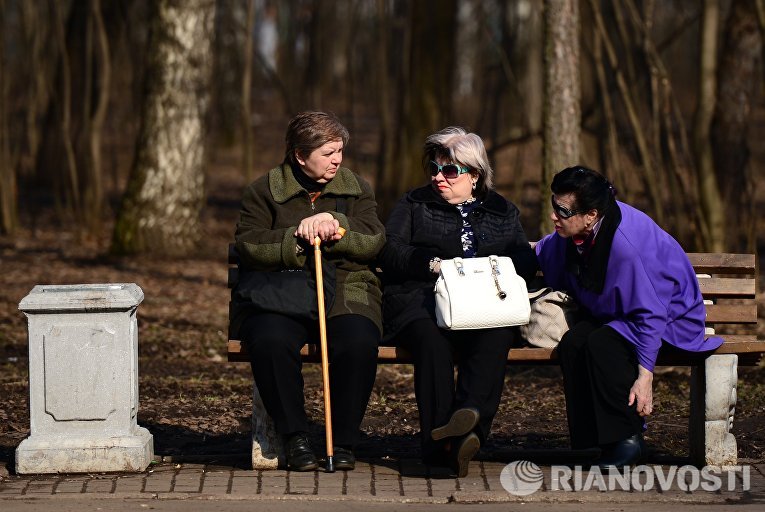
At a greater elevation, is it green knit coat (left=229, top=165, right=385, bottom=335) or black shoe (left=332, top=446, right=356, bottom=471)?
green knit coat (left=229, top=165, right=385, bottom=335)

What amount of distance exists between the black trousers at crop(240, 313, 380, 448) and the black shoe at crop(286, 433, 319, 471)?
0.06 meters

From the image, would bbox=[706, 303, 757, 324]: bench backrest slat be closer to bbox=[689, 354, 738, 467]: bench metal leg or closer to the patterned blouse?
bbox=[689, 354, 738, 467]: bench metal leg

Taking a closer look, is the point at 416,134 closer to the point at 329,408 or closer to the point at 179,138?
the point at 179,138

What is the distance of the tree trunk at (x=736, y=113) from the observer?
10.7m

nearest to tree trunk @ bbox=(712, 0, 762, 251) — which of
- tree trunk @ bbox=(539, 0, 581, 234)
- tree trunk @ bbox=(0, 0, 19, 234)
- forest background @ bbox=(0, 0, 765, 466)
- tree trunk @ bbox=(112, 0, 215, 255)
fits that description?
forest background @ bbox=(0, 0, 765, 466)

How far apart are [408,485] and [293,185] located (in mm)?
1383

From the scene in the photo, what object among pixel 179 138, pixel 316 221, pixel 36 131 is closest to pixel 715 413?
pixel 316 221

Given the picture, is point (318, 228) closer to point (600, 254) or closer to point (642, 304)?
point (600, 254)

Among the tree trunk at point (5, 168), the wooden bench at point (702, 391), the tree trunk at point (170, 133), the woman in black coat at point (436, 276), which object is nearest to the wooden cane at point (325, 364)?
the wooden bench at point (702, 391)

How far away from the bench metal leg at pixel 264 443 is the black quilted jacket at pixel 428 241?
2.05 ft

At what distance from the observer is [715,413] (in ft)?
16.7

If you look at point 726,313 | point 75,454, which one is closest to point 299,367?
point 75,454

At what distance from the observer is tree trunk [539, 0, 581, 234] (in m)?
7.61

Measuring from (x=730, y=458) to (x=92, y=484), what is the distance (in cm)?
267
